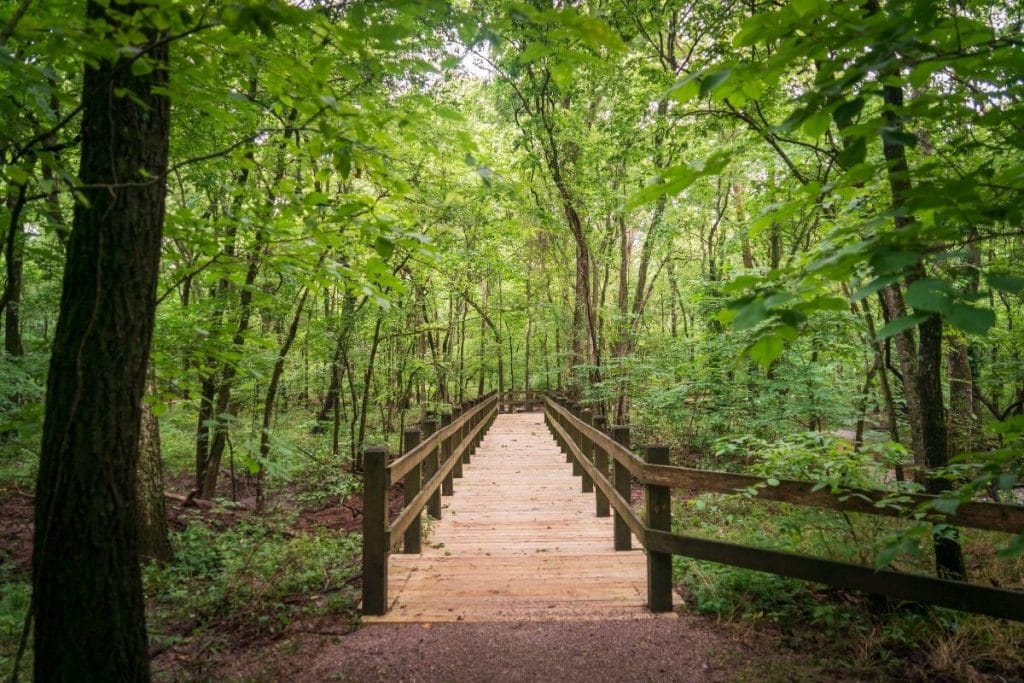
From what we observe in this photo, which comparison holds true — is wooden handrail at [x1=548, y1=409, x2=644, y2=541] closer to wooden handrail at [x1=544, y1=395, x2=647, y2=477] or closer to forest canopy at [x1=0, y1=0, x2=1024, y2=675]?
wooden handrail at [x1=544, y1=395, x2=647, y2=477]

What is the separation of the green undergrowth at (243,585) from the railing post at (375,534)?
249mm

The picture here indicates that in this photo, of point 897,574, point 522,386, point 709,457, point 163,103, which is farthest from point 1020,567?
point 522,386

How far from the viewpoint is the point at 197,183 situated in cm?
672

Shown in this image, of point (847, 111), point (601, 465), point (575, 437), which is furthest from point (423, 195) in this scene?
point (847, 111)

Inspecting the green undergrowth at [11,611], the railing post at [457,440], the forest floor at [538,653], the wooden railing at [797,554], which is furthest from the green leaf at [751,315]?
the railing post at [457,440]

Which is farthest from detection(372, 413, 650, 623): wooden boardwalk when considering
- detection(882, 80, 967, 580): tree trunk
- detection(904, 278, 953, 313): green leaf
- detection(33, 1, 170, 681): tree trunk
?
detection(904, 278, 953, 313): green leaf

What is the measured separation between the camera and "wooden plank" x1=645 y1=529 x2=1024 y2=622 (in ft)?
8.28

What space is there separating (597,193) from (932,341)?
8.64m

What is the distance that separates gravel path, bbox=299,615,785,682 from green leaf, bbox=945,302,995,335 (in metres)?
2.58

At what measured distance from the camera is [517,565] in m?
4.64

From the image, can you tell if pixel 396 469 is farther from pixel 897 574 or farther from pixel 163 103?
pixel 897 574

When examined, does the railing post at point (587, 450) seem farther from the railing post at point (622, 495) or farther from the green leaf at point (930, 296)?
the green leaf at point (930, 296)

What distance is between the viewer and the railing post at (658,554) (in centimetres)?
365

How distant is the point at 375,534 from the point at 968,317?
3575mm
